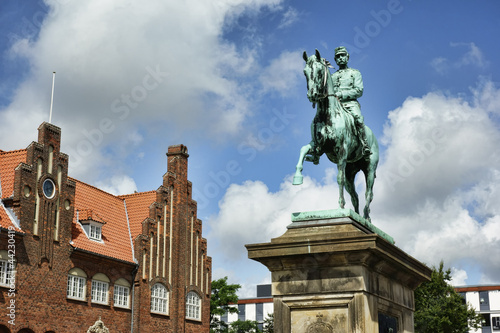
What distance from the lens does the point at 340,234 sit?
29.0 ft

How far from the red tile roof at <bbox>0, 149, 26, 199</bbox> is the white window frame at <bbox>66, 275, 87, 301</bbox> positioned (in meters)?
5.96

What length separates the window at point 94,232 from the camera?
4081cm

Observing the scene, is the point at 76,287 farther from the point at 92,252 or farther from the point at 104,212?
the point at 104,212

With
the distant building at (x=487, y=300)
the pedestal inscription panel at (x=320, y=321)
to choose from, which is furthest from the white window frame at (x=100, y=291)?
the distant building at (x=487, y=300)

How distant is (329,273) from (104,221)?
3554 cm

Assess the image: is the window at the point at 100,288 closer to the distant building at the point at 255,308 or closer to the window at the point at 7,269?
the window at the point at 7,269

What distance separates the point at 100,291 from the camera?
130 ft

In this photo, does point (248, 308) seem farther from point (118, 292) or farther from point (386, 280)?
point (386, 280)

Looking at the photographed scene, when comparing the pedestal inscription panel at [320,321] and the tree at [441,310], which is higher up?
the tree at [441,310]

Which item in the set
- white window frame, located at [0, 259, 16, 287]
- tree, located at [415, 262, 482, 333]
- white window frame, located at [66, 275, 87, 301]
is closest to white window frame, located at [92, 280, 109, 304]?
white window frame, located at [66, 275, 87, 301]

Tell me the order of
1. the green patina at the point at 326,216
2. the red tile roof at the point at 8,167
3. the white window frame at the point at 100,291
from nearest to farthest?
1. the green patina at the point at 326,216
2. the red tile roof at the point at 8,167
3. the white window frame at the point at 100,291

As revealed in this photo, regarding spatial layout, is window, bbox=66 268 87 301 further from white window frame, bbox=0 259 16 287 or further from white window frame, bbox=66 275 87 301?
white window frame, bbox=0 259 16 287

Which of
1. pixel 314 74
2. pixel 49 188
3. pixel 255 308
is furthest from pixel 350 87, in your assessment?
pixel 255 308

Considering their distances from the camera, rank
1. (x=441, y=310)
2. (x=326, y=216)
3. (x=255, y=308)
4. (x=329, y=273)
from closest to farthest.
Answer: (x=329, y=273) < (x=326, y=216) < (x=441, y=310) < (x=255, y=308)
